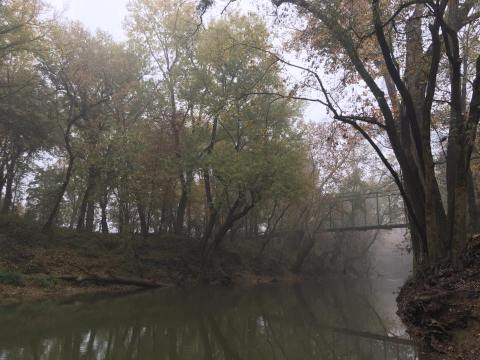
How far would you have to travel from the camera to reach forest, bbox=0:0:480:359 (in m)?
10.6

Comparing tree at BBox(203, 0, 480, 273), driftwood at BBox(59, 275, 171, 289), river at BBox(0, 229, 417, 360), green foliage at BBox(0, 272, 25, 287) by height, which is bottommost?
river at BBox(0, 229, 417, 360)

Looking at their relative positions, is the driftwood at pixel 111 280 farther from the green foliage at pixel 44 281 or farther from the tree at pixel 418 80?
the tree at pixel 418 80

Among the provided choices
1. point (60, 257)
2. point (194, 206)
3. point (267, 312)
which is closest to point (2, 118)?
point (60, 257)

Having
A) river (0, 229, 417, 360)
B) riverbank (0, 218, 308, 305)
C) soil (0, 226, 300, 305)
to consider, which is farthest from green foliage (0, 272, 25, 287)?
river (0, 229, 417, 360)

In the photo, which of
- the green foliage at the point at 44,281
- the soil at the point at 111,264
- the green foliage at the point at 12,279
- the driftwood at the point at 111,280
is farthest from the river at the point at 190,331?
the driftwood at the point at 111,280

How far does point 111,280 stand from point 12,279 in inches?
179

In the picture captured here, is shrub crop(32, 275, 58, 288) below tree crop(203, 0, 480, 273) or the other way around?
below

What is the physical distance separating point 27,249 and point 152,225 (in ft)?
52.6

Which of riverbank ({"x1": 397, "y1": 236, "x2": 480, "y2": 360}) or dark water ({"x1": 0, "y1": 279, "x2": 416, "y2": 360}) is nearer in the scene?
riverbank ({"x1": 397, "y1": 236, "x2": 480, "y2": 360})

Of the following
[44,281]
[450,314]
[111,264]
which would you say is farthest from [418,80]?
[111,264]

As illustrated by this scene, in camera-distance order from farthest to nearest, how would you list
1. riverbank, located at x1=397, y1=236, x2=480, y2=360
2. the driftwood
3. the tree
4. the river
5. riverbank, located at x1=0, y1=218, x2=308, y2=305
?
the driftwood → riverbank, located at x1=0, y1=218, x2=308, y2=305 → the tree → the river → riverbank, located at x1=397, y1=236, x2=480, y2=360

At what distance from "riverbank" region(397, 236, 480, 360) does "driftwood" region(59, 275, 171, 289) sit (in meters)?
12.9

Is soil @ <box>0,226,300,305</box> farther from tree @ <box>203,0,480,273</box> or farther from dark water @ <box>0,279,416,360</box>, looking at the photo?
tree @ <box>203,0,480,273</box>

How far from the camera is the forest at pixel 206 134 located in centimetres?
1064
